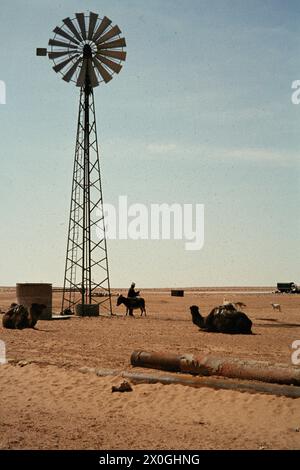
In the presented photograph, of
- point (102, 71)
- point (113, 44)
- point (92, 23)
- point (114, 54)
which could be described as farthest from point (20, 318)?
point (92, 23)

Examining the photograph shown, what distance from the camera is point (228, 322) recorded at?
23.5 m

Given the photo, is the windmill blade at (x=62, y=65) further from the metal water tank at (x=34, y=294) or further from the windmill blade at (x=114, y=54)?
the metal water tank at (x=34, y=294)

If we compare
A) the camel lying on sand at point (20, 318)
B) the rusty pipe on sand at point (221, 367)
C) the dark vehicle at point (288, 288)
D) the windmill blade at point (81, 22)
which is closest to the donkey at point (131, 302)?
the camel lying on sand at point (20, 318)

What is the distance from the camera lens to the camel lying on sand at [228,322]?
2327 cm

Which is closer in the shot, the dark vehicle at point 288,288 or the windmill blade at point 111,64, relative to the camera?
the windmill blade at point 111,64

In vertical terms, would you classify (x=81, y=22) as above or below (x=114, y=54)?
above

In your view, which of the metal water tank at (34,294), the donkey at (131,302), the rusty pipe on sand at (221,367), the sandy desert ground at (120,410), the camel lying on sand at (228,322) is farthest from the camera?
the donkey at (131,302)

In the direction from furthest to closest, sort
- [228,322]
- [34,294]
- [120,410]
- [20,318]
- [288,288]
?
1. [288,288]
2. [34,294]
3. [20,318]
4. [228,322]
5. [120,410]

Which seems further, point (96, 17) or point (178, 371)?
point (96, 17)

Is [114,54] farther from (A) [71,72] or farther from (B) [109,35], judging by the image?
(A) [71,72]
